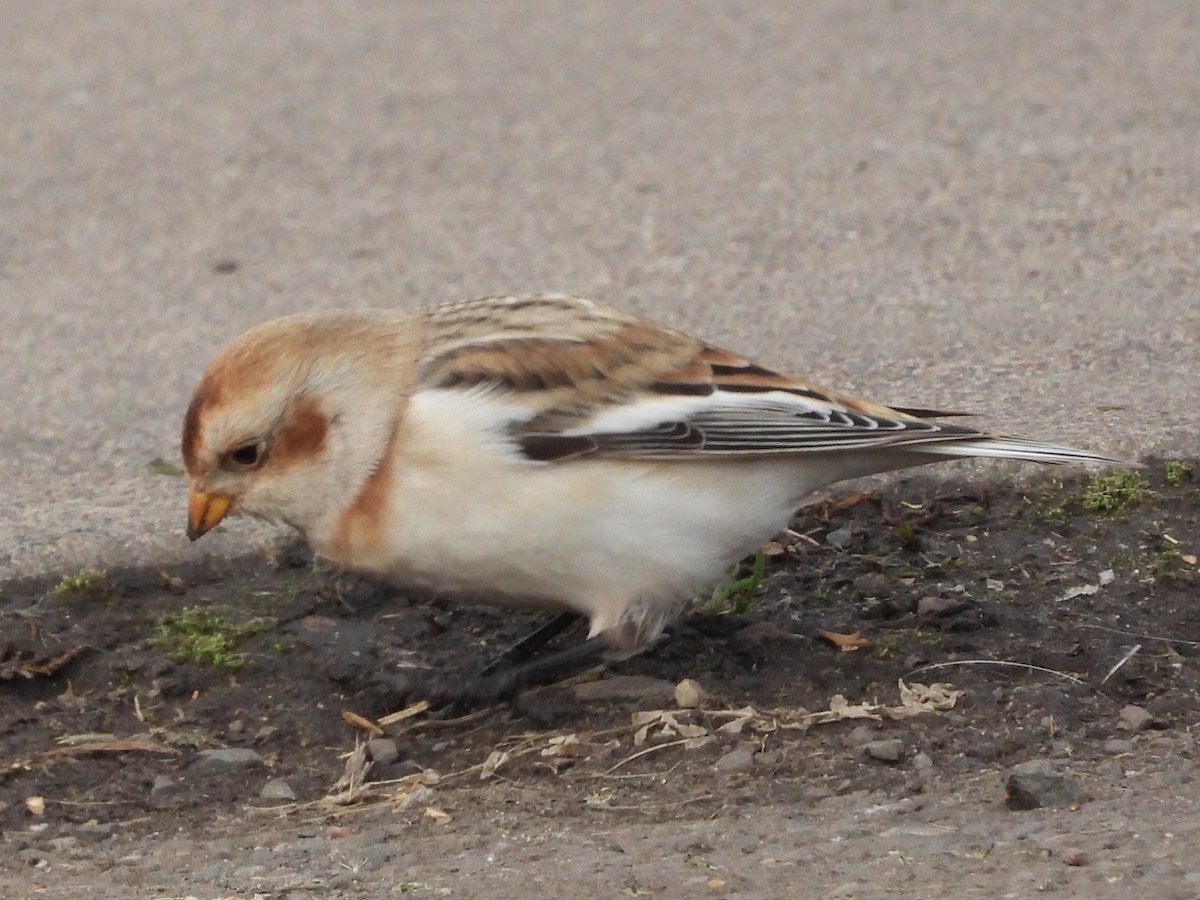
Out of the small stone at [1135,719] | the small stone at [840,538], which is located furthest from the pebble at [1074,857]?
the small stone at [840,538]

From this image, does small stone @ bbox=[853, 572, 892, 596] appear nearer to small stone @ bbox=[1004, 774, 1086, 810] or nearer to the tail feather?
the tail feather

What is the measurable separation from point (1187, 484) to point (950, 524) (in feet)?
1.93

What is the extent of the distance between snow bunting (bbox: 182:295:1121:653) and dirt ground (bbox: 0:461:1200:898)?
31cm

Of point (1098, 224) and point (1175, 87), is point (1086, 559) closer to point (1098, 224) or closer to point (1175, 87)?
point (1098, 224)

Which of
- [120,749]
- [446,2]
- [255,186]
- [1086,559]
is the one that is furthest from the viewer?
[446,2]

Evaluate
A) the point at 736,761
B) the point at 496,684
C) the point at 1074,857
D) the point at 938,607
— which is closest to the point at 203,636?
the point at 496,684

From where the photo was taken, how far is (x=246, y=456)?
159 inches

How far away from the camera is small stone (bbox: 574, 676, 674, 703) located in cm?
397

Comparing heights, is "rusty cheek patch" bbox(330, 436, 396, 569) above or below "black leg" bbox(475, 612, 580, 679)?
Result: above

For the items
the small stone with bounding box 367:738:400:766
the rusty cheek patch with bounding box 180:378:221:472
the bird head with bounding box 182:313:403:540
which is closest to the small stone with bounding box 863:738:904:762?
the small stone with bounding box 367:738:400:766

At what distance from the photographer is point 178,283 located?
6.80 metres

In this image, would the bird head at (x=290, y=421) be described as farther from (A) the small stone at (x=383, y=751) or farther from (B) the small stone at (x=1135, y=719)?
(B) the small stone at (x=1135, y=719)

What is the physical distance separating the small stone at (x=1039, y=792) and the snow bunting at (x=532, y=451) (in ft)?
2.94

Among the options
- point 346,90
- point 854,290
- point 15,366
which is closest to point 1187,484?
point 854,290
